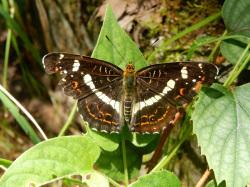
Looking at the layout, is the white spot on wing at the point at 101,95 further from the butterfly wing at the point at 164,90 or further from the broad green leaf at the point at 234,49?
the broad green leaf at the point at 234,49

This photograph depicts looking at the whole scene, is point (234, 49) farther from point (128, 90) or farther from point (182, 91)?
point (128, 90)

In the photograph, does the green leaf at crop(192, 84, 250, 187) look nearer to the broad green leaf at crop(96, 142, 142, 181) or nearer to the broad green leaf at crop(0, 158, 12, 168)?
the broad green leaf at crop(96, 142, 142, 181)

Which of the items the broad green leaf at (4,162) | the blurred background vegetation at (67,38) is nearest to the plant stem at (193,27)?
the blurred background vegetation at (67,38)

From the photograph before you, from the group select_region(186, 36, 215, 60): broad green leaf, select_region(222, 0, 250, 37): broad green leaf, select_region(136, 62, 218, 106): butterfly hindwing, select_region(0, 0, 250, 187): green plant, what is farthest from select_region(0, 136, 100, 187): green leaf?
select_region(222, 0, 250, 37): broad green leaf

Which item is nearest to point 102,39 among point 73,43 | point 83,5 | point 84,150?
point 84,150

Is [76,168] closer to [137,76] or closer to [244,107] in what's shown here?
[137,76]
